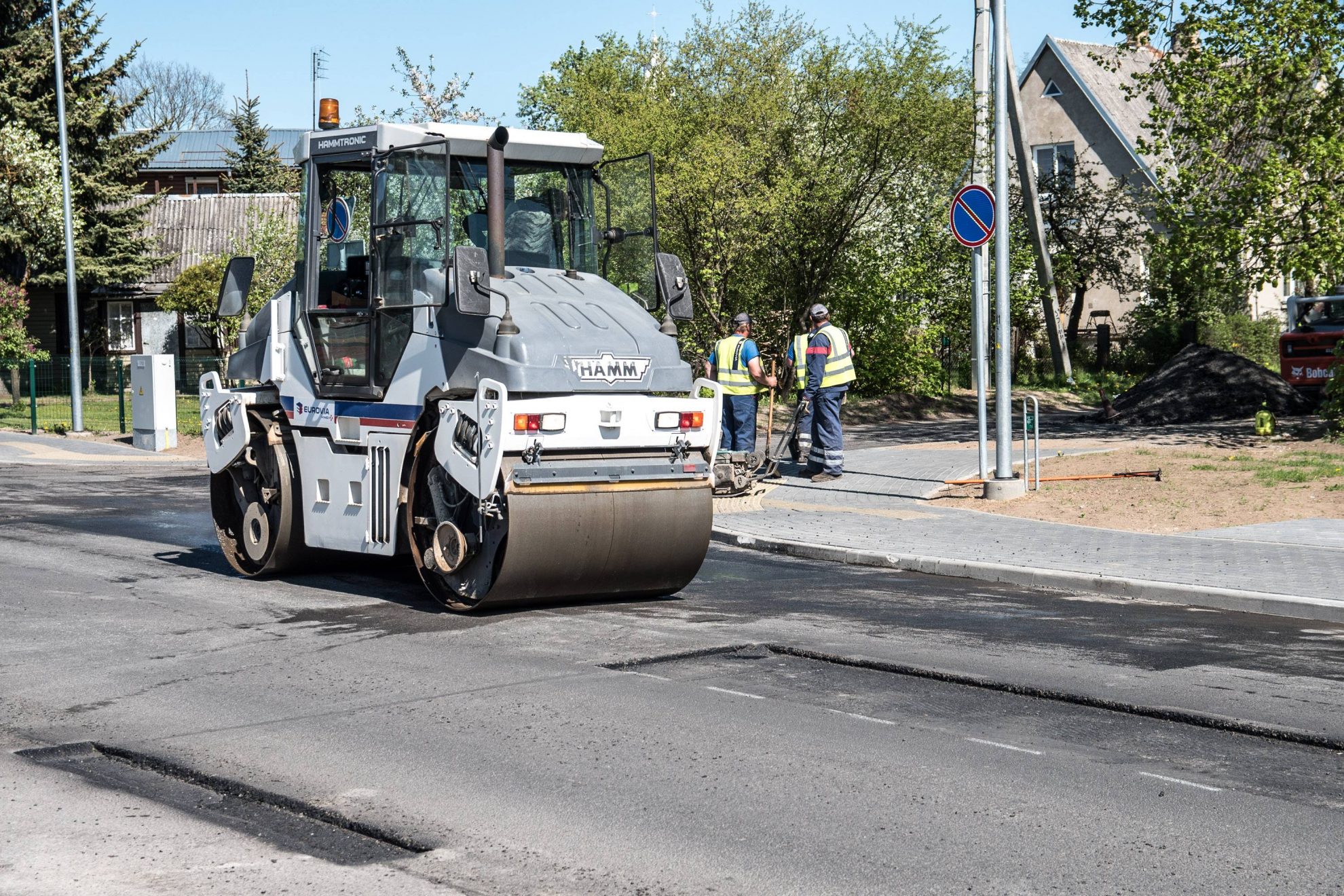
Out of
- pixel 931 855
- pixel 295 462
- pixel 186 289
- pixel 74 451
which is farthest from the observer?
pixel 186 289

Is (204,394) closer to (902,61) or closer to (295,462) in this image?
(295,462)

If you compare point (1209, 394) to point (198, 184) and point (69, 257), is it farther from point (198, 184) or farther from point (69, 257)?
point (198, 184)

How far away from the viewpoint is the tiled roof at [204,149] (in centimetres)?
5928

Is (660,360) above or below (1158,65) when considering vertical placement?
below

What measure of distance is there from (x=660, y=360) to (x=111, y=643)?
3550 mm

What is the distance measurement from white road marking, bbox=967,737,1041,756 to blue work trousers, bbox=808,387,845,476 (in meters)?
10.2

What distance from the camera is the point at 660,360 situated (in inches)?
361

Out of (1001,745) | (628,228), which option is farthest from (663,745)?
(628,228)

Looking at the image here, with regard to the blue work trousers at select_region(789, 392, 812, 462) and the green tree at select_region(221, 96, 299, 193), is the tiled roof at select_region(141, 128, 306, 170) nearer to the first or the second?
the green tree at select_region(221, 96, 299, 193)

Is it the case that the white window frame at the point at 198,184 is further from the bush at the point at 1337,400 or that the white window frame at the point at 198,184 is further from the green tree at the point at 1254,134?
the bush at the point at 1337,400

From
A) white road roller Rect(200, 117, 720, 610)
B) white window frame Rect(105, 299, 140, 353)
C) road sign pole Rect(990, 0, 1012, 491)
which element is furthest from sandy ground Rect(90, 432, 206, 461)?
white window frame Rect(105, 299, 140, 353)

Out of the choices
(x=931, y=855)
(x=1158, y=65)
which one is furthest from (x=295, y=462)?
(x=1158, y=65)

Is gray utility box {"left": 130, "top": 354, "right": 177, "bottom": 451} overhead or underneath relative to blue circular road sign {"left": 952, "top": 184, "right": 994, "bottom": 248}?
underneath

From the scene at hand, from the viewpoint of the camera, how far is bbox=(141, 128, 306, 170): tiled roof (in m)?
59.3
